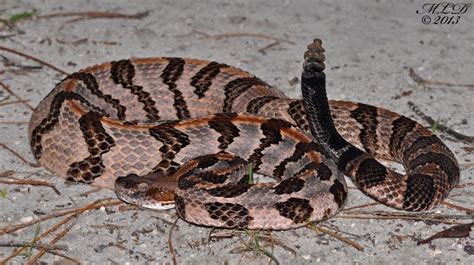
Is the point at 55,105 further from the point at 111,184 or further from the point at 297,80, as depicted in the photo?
the point at 297,80

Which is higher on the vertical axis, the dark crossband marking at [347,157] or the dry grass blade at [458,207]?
the dark crossband marking at [347,157]

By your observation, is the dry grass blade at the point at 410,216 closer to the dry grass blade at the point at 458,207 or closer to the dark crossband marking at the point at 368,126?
the dry grass blade at the point at 458,207

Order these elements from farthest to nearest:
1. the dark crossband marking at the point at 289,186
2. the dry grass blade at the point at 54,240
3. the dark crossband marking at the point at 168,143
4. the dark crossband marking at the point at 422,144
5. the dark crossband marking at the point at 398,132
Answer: the dark crossband marking at the point at 398,132
the dark crossband marking at the point at 422,144
the dark crossband marking at the point at 168,143
the dark crossband marking at the point at 289,186
the dry grass blade at the point at 54,240

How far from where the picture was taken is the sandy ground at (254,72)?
6488 mm

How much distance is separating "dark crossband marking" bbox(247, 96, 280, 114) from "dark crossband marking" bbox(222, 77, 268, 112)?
0.71 feet

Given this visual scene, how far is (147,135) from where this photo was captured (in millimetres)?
7262

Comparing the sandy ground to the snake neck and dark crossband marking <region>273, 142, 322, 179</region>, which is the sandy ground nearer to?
the snake neck

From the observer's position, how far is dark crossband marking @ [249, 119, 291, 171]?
291 inches

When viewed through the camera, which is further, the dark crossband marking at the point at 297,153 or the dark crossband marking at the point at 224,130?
the dark crossband marking at the point at 224,130

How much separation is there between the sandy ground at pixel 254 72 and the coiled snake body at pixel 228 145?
0.62 ft

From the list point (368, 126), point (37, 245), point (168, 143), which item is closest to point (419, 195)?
point (368, 126)

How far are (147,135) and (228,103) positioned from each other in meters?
1.33
